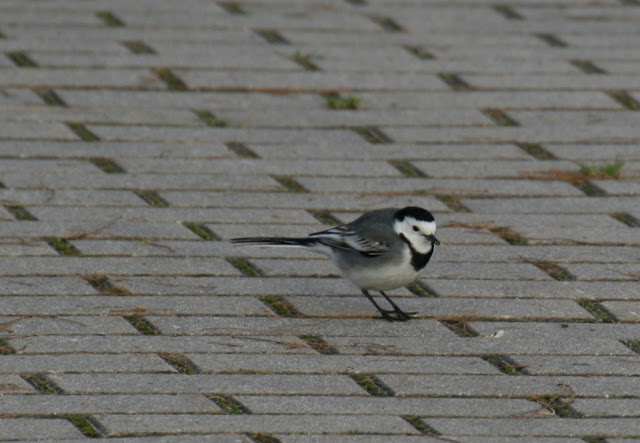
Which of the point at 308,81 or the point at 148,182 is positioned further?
the point at 308,81

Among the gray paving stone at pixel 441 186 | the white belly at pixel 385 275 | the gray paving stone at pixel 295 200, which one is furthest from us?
the gray paving stone at pixel 441 186

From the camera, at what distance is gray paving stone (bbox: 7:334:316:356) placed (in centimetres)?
490

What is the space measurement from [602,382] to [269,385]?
4.07 ft

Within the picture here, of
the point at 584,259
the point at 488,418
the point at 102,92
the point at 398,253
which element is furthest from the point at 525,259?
the point at 102,92

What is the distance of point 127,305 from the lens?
5340 millimetres

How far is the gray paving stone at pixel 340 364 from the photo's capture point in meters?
4.81

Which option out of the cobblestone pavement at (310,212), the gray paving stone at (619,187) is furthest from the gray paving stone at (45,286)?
the gray paving stone at (619,187)

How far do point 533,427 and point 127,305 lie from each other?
1.87 metres

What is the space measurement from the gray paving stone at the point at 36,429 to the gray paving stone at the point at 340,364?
695mm

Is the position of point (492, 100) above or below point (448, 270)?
above

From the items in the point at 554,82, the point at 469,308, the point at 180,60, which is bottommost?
the point at 469,308

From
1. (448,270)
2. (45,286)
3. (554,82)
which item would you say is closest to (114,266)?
(45,286)

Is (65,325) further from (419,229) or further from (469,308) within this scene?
(469,308)

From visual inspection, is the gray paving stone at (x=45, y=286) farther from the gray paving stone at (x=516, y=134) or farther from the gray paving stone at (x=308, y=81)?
the gray paving stone at (x=308, y=81)
